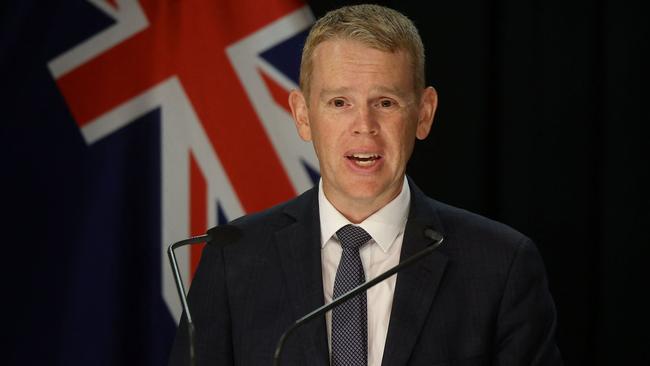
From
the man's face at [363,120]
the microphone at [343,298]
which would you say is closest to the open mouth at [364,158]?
the man's face at [363,120]

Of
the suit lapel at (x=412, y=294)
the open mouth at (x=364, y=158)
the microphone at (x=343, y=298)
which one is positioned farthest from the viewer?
the open mouth at (x=364, y=158)

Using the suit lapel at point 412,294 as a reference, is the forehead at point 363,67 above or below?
above

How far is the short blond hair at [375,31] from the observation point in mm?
1802

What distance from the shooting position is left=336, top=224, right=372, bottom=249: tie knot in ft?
5.94

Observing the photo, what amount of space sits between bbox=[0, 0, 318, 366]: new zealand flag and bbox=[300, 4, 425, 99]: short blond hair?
3.26 feet

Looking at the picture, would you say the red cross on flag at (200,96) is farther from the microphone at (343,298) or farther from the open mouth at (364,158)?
the microphone at (343,298)

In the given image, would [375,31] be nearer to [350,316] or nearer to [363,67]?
[363,67]

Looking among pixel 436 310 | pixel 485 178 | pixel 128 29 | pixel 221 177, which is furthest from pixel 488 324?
pixel 128 29

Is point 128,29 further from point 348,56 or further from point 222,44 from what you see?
point 348,56

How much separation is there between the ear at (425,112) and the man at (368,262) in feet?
0.04

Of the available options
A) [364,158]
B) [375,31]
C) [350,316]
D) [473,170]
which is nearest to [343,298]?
[350,316]

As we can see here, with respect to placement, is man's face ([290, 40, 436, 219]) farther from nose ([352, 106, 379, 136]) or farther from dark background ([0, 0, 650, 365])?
dark background ([0, 0, 650, 365])

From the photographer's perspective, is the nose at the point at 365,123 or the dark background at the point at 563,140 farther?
the dark background at the point at 563,140

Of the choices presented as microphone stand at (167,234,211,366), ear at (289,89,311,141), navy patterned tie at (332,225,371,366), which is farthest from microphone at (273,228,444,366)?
ear at (289,89,311,141)
